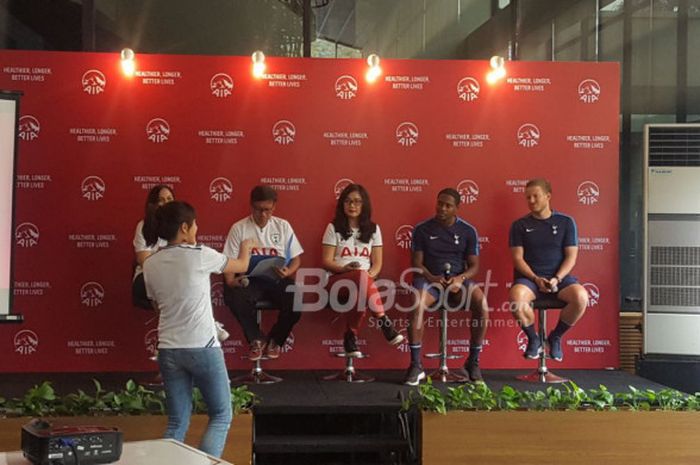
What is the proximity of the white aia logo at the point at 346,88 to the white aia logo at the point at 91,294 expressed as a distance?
213 cm

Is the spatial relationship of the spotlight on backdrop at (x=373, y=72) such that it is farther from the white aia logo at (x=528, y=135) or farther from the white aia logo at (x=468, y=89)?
the white aia logo at (x=528, y=135)

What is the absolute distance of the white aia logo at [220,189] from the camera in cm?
600

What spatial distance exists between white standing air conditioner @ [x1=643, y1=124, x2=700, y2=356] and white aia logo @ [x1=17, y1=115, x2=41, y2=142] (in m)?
4.21

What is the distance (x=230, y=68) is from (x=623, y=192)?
3.16 meters

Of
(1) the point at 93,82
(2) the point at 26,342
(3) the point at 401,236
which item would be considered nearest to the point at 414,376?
(3) the point at 401,236

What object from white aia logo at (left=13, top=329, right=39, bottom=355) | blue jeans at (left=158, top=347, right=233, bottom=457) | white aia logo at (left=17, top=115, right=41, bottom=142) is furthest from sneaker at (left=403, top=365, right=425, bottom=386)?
white aia logo at (left=17, top=115, right=41, bottom=142)

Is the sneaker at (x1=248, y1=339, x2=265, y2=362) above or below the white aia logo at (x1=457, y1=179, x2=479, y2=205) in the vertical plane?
below

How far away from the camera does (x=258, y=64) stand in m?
6.03

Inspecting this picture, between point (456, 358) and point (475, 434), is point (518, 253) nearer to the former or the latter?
point (456, 358)

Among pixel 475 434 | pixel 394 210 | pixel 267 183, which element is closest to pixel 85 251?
pixel 267 183

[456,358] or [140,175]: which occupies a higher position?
[140,175]

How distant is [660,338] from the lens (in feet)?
19.9

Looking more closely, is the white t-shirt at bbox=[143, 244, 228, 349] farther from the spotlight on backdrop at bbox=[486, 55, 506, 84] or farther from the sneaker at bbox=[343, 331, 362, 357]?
the spotlight on backdrop at bbox=[486, 55, 506, 84]

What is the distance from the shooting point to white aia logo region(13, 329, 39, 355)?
5.89 m
